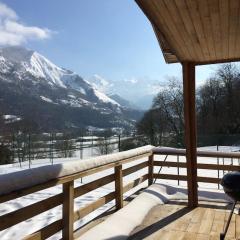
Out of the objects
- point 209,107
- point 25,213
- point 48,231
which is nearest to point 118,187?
point 48,231

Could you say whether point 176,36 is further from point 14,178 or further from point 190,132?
point 14,178

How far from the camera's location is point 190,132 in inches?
217

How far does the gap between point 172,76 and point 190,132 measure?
36.9 m

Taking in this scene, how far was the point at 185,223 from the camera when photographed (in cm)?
468

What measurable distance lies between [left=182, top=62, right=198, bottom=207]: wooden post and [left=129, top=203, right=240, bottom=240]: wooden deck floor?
284 millimetres

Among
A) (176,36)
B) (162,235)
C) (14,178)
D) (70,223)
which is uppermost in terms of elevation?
(176,36)

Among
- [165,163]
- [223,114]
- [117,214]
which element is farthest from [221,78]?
[117,214]

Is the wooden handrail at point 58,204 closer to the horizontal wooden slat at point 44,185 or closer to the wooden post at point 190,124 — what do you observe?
the horizontal wooden slat at point 44,185

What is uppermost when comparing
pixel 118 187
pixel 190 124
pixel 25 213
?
pixel 190 124

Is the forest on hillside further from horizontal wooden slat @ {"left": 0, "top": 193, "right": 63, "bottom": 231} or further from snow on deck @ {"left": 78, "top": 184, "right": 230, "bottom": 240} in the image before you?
horizontal wooden slat @ {"left": 0, "top": 193, "right": 63, "bottom": 231}

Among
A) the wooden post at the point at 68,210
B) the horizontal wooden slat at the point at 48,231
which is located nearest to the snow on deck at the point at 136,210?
the wooden post at the point at 68,210

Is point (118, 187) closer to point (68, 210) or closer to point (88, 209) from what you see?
point (88, 209)

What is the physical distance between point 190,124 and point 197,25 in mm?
2069

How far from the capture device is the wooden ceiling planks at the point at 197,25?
310 cm
